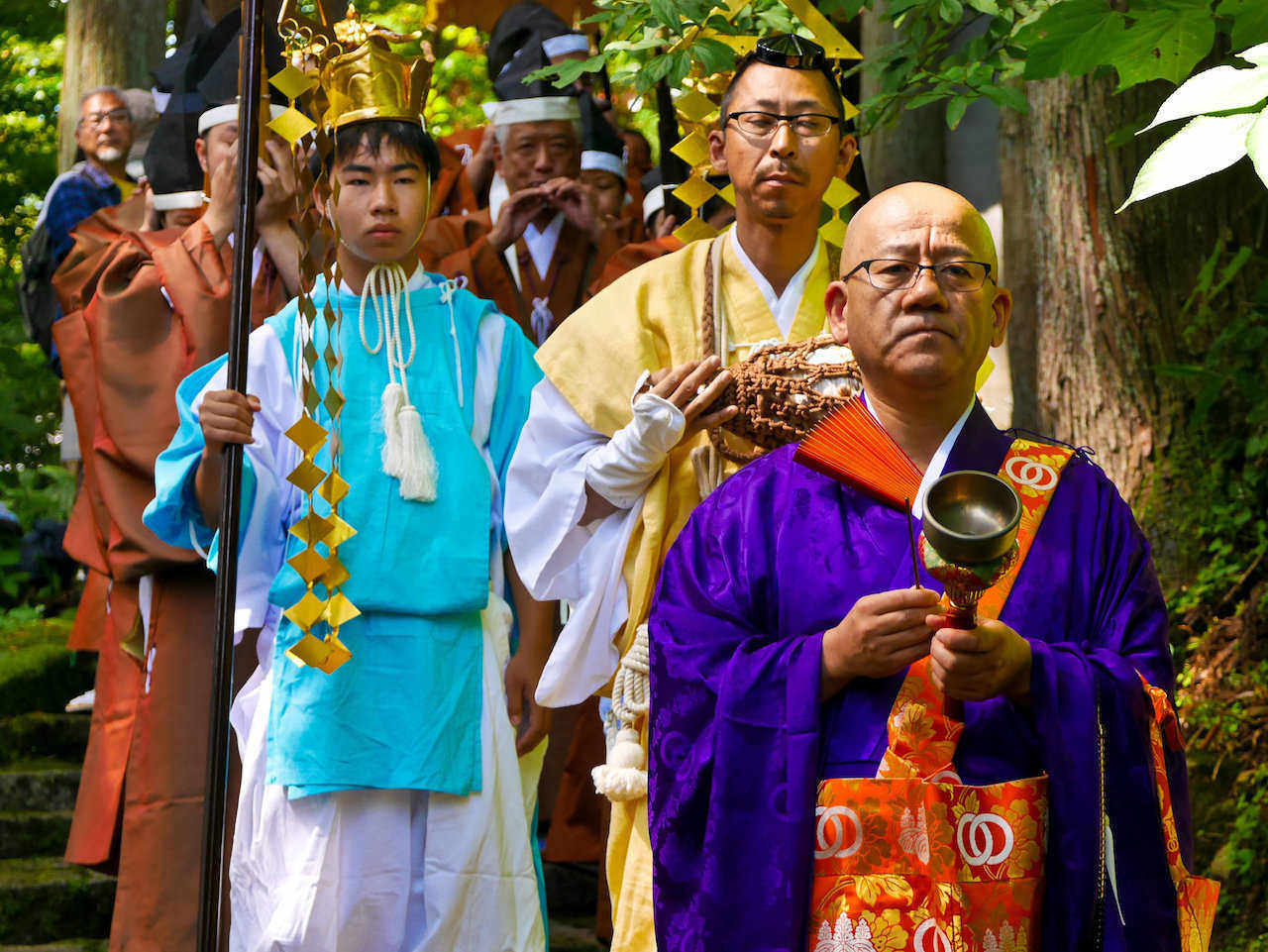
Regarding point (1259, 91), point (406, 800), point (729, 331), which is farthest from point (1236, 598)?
point (1259, 91)

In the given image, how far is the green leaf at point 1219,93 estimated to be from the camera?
5.95 feet

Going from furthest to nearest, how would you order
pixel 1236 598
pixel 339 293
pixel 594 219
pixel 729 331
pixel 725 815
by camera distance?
pixel 594 219
pixel 1236 598
pixel 339 293
pixel 729 331
pixel 725 815

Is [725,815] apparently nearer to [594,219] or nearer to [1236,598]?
[1236,598]

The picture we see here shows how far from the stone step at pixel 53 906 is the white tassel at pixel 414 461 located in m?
2.54

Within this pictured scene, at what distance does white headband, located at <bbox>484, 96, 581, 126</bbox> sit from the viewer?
6.36 meters

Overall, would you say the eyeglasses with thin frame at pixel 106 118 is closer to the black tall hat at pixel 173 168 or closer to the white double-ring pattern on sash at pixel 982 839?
the black tall hat at pixel 173 168

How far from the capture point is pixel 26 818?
21.5 ft

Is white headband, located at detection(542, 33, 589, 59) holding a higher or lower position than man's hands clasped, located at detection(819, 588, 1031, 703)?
higher

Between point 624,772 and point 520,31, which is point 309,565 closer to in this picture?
point 624,772

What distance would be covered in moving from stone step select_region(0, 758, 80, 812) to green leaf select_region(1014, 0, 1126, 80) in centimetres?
504

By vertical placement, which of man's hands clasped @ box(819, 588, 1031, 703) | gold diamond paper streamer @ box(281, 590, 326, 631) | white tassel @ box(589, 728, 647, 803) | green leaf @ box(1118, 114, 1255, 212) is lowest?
white tassel @ box(589, 728, 647, 803)

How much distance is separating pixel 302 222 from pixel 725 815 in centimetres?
206

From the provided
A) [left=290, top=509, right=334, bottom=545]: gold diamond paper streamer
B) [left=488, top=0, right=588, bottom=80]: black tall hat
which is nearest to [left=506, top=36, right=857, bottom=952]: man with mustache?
[left=290, top=509, right=334, bottom=545]: gold diamond paper streamer

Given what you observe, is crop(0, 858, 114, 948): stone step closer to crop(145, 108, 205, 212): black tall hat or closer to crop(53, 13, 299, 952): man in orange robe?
crop(53, 13, 299, 952): man in orange robe
